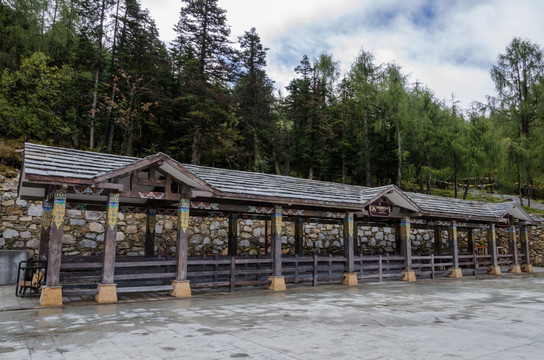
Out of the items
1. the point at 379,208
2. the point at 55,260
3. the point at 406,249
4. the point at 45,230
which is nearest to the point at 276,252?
the point at 379,208

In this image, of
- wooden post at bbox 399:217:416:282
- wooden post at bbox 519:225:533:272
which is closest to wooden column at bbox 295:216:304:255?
wooden post at bbox 399:217:416:282

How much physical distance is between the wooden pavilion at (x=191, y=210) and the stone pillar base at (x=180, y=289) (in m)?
0.03

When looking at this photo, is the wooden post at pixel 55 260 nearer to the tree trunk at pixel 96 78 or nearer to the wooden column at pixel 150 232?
the wooden column at pixel 150 232

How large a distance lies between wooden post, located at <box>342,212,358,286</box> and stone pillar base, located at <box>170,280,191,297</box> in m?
6.05

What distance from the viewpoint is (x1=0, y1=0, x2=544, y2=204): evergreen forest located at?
2095 cm

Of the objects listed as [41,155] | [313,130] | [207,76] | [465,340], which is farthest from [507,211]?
[41,155]

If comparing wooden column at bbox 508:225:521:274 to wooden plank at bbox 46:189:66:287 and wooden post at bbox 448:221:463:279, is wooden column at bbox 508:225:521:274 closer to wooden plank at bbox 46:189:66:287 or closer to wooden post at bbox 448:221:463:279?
wooden post at bbox 448:221:463:279

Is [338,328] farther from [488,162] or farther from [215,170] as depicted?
[488,162]

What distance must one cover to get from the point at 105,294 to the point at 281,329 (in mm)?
4902

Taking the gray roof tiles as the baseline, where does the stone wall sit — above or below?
below

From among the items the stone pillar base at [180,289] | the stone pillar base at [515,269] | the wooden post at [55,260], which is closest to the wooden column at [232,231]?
the stone pillar base at [180,289]

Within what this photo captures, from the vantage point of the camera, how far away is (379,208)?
14.1 m

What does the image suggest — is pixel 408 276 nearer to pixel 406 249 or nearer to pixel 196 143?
pixel 406 249

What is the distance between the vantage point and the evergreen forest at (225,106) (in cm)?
2095
